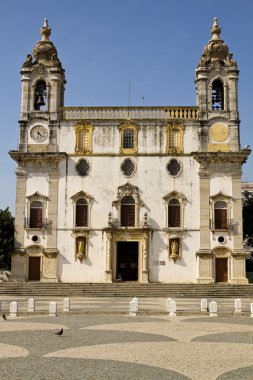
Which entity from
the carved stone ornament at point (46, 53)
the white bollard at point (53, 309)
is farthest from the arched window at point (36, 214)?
the white bollard at point (53, 309)

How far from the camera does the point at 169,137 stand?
1516 inches

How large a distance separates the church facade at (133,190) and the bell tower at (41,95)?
0.26 ft

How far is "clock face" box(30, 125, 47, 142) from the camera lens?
39094 mm

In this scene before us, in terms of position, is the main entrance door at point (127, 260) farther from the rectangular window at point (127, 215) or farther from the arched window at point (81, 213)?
the arched window at point (81, 213)

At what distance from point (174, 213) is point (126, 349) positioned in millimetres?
24678

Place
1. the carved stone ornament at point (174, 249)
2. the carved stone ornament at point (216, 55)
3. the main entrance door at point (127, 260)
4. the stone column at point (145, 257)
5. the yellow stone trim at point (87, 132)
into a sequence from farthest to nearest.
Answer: the carved stone ornament at point (216, 55) < the yellow stone trim at point (87, 132) < the main entrance door at point (127, 260) < the carved stone ornament at point (174, 249) < the stone column at point (145, 257)

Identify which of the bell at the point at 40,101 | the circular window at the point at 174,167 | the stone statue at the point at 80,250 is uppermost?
the bell at the point at 40,101

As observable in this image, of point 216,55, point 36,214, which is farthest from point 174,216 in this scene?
point 216,55

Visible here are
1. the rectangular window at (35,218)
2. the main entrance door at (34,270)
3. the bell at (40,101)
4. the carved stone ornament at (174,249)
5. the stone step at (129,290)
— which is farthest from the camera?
the bell at (40,101)

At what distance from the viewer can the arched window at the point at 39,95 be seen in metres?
40.1

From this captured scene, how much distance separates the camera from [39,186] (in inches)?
1508

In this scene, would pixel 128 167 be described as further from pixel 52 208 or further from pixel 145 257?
pixel 145 257

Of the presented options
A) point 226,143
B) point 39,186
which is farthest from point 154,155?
point 39,186

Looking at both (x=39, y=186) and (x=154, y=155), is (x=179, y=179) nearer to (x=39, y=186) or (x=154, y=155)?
(x=154, y=155)
